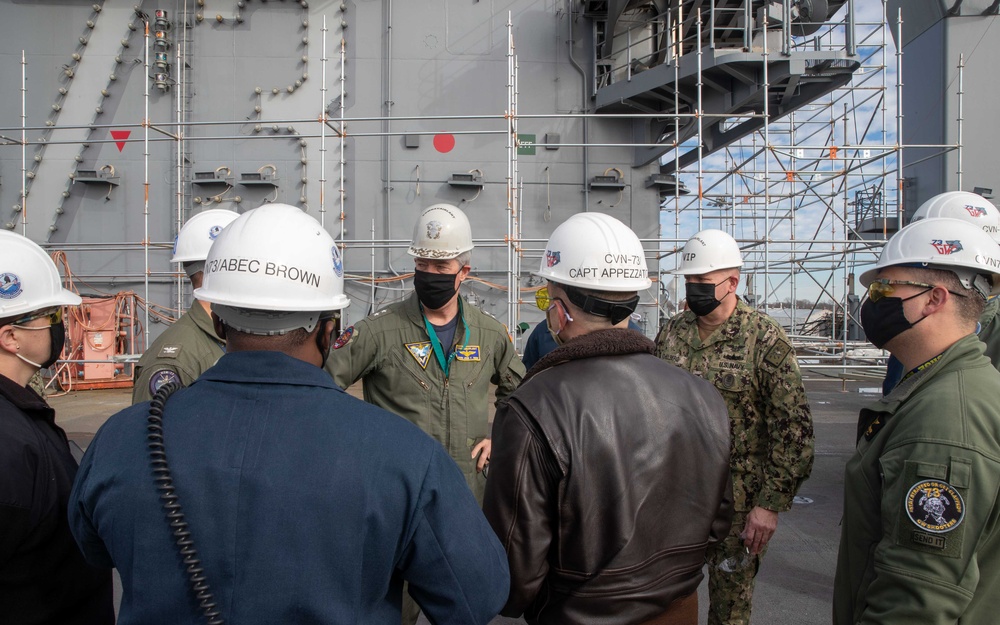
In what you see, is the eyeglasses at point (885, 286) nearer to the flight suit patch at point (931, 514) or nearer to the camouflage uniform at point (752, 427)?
the flight suit patch at point (931, 514)

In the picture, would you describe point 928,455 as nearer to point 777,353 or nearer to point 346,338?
point 777,353

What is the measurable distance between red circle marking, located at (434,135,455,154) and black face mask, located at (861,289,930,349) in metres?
9.38

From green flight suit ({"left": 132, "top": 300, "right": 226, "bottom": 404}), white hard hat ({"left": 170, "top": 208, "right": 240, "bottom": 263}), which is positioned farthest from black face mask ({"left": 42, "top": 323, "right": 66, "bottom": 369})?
white hard hat ({"left": 170, "top": 208, "right": 240, "bottom": 263})

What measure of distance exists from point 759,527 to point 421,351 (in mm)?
1909

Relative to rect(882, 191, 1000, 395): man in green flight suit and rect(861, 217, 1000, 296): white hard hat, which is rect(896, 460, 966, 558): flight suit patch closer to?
rect(861, 217, 1000, 296): white hard hat

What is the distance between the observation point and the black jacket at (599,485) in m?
1.57

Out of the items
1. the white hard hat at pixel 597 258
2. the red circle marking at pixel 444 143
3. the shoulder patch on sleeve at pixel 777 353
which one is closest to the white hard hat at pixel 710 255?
the shoulder patch on sleeve at pixel 777 353

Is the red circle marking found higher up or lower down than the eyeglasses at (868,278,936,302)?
Result: higher up

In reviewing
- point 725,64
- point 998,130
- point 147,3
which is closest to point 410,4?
point 147,3

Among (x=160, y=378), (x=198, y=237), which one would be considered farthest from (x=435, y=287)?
(x=160, y=378)

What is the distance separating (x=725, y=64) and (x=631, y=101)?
172cm

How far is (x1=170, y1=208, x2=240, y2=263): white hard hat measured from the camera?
111 inches

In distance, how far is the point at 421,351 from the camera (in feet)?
10.4

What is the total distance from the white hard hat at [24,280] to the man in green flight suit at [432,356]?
1.34 meters
